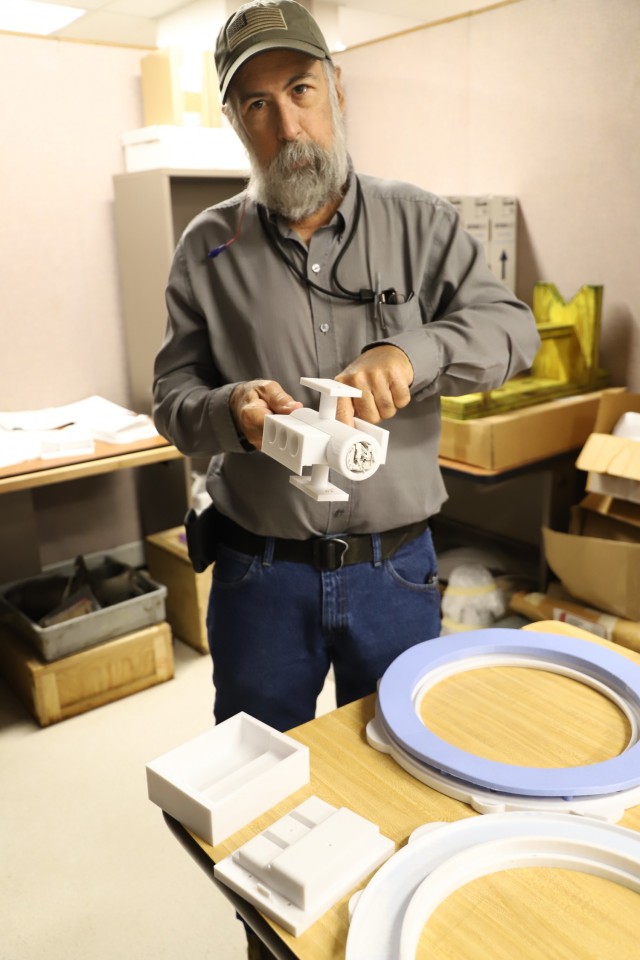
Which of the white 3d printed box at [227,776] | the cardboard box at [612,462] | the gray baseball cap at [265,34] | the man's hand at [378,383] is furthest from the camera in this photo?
the cardboard box at [612,462]

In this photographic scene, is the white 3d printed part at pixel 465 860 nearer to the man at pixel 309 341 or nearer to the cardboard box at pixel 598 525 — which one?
the man at pixel 309 341

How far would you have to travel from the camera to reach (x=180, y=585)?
303 cm

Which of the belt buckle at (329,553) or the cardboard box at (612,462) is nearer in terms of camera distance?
the belt buckle at (329,553)

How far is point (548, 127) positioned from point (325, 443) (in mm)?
2200

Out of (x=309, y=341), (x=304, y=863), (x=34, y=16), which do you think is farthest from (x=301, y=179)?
(x=34, y=16)

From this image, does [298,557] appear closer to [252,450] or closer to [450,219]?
[252,450]

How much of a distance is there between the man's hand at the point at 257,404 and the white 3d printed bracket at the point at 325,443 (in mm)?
114

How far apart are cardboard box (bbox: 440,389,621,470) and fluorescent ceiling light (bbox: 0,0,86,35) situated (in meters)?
2.01

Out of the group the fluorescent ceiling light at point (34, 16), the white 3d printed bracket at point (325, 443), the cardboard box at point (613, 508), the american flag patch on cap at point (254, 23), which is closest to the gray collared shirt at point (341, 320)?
the american flag patch on cap at point (254, 23)

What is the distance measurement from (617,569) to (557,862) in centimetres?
155

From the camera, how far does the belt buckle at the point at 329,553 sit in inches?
55.7

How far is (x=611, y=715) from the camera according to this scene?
1040 mm

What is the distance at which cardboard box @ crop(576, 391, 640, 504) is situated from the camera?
220cm

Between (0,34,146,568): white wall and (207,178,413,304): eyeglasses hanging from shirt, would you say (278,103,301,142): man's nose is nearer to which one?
(207,178,413,304): eyeglasses hanging from shirt
